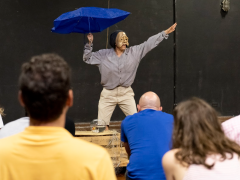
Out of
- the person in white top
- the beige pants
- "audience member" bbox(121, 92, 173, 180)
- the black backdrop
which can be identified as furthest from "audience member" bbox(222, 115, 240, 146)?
the black backdrop

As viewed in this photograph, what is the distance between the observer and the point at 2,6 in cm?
548

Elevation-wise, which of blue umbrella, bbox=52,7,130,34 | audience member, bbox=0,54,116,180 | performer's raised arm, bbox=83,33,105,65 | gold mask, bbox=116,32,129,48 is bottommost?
audience member, bbox=0,54,116,180

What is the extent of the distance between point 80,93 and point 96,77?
40cm

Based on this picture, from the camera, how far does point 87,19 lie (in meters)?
4.34

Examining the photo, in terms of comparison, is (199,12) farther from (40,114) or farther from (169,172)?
(40,114)

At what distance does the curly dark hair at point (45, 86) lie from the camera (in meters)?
0.94

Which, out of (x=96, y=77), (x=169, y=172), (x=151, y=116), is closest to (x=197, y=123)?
(x=169, y=172)

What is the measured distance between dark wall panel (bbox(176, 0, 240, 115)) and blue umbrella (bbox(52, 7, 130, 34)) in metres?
2.25

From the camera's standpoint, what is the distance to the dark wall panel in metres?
6.27

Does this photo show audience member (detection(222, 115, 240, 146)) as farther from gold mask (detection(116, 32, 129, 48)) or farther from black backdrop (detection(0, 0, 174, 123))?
black backdrop (detection(0, 0, 174, 123))

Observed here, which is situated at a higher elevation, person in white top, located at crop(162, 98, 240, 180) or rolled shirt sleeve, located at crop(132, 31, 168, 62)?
rolled shirt sleeve, located at crop(132, 31, 168, 62)

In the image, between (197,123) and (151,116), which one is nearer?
(197,123)

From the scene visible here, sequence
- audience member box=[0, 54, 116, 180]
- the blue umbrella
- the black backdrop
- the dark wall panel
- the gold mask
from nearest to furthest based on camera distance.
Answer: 1. audience member box=[0, 54, 116, 180]
2. the blue umbrella
3. the gold mask
4. the black backdrop
5. the dark wall panel

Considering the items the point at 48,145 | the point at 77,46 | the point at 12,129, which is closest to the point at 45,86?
the point at 48,145
